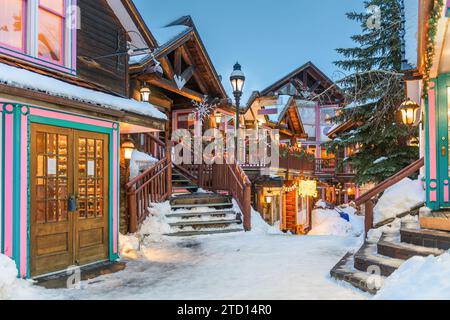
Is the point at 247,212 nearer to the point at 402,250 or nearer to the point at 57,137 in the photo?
the point at 402,250

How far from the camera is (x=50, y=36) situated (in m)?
7.26

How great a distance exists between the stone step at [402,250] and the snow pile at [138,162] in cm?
650

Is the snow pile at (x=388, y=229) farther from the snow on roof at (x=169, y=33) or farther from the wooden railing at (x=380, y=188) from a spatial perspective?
the snow on roof at (x=169, y=33)

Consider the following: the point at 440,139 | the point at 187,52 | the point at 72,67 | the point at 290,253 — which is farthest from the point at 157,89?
the point at 440,139

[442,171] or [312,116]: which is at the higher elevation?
[312,116]

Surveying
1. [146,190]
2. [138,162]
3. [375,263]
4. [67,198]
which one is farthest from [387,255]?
[138,162]

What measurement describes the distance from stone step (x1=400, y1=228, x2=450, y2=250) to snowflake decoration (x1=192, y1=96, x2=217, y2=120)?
412 inches

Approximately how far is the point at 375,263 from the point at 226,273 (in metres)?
2.23

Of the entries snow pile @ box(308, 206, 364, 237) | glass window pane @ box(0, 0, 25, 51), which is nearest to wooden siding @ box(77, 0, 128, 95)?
glass window pane @ box(0, 0, 25, 51)

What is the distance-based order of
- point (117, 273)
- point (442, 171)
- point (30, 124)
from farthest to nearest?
point (442, 171), point (117, 273), point (30, 124)

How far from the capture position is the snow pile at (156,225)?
378 inches

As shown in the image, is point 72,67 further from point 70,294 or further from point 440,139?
point 440,139

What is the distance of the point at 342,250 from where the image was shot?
8102 mm

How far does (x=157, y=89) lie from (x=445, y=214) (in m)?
10.7
